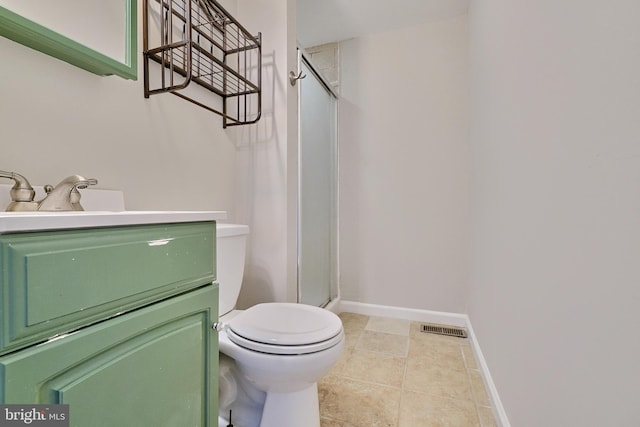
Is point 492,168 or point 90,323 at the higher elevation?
point 492,168

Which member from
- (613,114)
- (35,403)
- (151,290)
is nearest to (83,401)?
(35,403)

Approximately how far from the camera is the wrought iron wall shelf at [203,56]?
1.11 metres

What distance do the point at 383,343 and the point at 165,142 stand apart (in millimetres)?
1711

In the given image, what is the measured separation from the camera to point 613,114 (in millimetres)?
531

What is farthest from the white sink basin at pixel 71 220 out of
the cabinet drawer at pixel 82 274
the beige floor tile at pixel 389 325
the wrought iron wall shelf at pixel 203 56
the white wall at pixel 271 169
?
the beige floor tile at pixel 389 325

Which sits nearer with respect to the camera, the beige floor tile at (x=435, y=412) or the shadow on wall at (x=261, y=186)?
the beige floor tile at (x=435, y=412)

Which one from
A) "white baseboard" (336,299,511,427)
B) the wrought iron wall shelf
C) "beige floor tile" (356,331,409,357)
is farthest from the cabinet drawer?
"white baseboard" (336,299,511,427)

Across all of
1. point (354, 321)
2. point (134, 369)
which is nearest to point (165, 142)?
point (134, 369)

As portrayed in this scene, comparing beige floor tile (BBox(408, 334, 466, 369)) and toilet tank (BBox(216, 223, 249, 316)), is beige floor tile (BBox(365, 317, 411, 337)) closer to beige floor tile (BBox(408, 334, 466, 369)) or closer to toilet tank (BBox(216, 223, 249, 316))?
beige floor tile (BBox(408, 334, 466, 369))

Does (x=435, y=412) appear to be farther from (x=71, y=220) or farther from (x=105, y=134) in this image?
(x=105, y=134)

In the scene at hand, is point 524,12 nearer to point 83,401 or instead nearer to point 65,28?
point 65,28

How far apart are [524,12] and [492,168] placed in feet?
2.10

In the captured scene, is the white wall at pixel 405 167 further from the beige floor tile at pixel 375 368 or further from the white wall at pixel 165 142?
the white wall at pixel 165 142

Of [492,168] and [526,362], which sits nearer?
[526,362]
